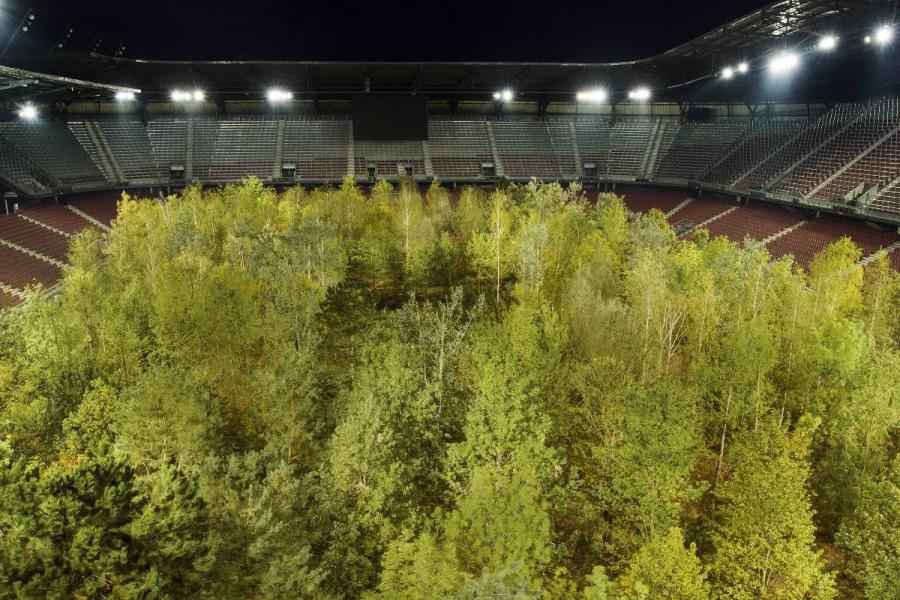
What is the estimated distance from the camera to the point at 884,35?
175 ft

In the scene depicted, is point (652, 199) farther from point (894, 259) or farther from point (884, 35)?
point (894, 259)

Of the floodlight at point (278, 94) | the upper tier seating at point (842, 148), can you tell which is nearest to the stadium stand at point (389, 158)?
the floodlight at point (278, 94)

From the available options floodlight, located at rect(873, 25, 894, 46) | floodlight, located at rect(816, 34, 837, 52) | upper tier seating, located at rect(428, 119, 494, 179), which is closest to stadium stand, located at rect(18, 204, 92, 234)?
upper tier seating, located at rect(428, 119, 494, 179)

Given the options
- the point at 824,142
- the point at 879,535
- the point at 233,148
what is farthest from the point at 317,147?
the point at 879,535

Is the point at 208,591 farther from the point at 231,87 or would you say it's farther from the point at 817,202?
the point at 231,87

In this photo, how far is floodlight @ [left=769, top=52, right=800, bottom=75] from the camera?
63781mm

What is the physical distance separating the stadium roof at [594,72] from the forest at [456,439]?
90.7ft

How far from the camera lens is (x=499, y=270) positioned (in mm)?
44875

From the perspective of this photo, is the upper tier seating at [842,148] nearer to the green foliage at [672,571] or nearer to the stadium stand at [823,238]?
the stadium stand at [823,238]

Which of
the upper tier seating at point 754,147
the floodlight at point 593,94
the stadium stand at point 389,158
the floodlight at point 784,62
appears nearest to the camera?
the floodlight at point 784,62

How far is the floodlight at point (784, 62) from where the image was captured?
6378 centimetres

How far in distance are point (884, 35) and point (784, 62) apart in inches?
523

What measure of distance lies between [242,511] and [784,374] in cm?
2601

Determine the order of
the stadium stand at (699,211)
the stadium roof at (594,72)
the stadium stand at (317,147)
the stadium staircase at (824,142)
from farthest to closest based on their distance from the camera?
1. the stadium stand at (317,147)
2. the stadium stand at (699,211)
3. the stadium staircase at (824,142)
4. the stadium roof at (594,72)
